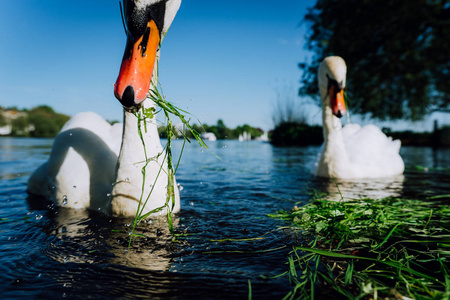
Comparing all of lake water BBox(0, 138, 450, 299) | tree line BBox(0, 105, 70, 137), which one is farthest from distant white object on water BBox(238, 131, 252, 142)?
lake water BBox(0, 138, 450, 299)

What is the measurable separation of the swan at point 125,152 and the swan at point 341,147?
347 centimetres

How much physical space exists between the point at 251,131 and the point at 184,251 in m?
41.8

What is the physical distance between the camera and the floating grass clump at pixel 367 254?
1597 mm

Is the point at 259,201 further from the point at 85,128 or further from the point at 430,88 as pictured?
the point at 430,88

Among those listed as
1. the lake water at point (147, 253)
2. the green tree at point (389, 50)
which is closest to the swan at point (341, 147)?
the lake water at point (147, 253)

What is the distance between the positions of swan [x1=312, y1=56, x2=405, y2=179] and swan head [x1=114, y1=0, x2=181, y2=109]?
14.0 feet

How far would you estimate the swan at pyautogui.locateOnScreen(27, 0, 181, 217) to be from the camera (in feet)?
7.07

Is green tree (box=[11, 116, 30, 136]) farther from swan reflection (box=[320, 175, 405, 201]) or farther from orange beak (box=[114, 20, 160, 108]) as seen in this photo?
orange beak (box=[114, 20, 160, 108])

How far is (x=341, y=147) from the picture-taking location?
226 inches

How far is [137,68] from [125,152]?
1.03 m

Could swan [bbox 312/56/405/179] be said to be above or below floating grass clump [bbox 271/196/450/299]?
above

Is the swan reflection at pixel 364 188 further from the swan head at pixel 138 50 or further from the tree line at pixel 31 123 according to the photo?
the tree line at pixel 31 123

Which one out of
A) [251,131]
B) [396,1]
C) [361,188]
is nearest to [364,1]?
[396,1]

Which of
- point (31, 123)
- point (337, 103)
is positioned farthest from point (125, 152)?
point (31, 123)
